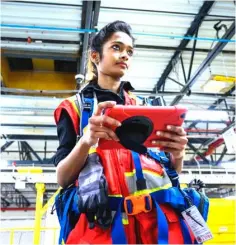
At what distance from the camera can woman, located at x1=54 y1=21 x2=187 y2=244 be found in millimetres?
1088

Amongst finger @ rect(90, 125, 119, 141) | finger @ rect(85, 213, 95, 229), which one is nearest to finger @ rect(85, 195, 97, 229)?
finger @ rect(85, 213, 95, 229)

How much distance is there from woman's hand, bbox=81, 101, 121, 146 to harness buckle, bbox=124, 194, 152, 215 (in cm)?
23

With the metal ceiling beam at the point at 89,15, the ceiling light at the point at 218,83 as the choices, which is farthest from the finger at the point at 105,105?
the ceiling light at the point at 218,83

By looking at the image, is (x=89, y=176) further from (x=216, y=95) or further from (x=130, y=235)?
(x=216, y=95)

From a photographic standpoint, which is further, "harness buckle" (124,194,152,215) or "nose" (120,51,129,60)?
"nose" (120,51,129,60)

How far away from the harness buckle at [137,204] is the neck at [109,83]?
0.57 metres

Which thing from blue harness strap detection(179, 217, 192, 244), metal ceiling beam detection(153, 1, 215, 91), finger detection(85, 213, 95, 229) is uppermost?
metal ceiling beam detection(153, 1, 215, 91)

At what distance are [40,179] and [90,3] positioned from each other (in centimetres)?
413

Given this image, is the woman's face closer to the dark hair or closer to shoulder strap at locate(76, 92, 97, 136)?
the dark hair

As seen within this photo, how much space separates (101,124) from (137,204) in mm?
324

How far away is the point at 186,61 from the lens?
7.10m

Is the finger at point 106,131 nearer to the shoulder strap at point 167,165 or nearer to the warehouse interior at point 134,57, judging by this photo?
the shoulder strap at point 167,165

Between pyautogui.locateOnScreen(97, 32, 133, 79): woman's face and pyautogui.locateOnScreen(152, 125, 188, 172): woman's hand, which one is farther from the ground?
pyautogui.locateOnScreen(97, 32, 133, 79): woman's face

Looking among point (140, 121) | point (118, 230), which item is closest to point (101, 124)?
point (140, 121)
